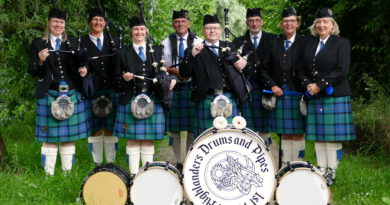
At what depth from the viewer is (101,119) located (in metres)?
6.60

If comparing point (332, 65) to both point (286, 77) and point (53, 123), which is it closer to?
point (286, 77)

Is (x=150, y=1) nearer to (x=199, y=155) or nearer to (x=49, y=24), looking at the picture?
(x=49, y=24)

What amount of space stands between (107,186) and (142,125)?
95cm

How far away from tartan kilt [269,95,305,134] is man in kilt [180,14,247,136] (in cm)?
61

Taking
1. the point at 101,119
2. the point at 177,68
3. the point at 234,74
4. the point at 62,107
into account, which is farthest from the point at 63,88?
the point at 234,74

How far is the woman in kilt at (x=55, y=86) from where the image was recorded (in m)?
5.95

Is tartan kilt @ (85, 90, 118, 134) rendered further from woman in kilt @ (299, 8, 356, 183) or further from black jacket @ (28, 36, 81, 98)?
woman in kilt @ (299, 8, 356, 183)

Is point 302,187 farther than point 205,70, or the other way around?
point 205,70

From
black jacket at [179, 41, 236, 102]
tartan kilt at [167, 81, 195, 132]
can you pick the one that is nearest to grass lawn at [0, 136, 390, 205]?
tartan kilt at [167, 81, 195, 132]

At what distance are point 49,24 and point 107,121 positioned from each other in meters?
1.26

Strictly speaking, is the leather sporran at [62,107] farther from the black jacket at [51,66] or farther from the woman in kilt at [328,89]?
the woman in kilt at [328,89]

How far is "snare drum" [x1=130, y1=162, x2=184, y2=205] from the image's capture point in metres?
5.03

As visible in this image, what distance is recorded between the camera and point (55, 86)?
6008mm

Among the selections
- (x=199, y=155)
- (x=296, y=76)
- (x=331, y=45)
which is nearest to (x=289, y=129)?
(x=296, y=76)
